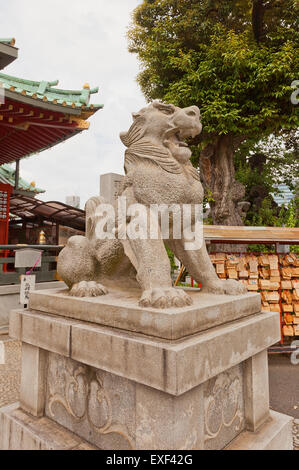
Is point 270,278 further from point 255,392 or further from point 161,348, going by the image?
point 161,348

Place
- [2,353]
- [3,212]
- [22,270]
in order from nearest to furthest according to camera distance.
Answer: [2,353] → [22,270] → [3,212]

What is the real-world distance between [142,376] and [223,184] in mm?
8698

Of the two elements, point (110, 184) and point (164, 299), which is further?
point (110, 184)

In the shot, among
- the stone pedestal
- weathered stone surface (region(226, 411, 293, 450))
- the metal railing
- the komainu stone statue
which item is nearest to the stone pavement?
weathered stone surface (region(226, 411, 293, 450))

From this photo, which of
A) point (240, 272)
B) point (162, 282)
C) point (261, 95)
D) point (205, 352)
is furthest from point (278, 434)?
point (261, 95)

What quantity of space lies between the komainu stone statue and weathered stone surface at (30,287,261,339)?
0.12 meters

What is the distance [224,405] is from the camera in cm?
174

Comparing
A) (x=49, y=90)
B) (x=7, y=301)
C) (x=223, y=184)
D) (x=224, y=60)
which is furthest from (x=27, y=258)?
(x=224, y=60)

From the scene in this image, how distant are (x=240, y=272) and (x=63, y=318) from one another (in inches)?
151

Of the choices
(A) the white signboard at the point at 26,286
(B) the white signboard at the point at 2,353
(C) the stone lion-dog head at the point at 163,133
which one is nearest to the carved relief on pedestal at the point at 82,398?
(C) the stone lion-dog head at the point at 163,133

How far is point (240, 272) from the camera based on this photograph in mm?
5074

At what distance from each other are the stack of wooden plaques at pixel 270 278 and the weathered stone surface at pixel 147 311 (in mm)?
3102
